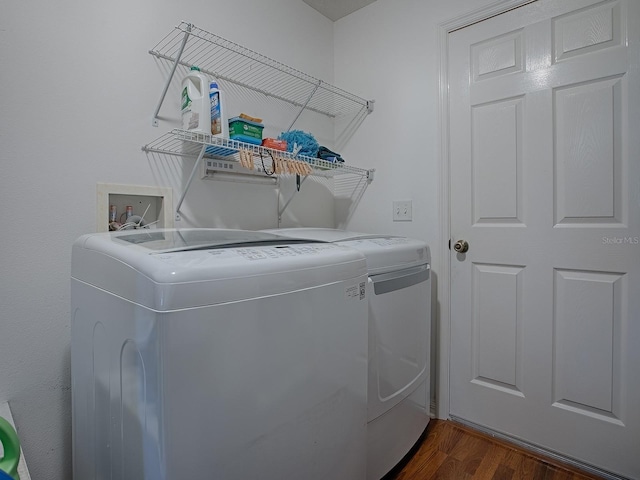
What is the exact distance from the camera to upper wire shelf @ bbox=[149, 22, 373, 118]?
151 cm

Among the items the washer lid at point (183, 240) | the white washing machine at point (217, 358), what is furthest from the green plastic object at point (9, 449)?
the washer lid at point (183, 240)

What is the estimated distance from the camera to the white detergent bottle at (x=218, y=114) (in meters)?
1.38

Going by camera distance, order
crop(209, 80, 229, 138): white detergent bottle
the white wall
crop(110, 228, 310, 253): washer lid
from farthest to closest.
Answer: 1. crop(209, 80, 229, 138): white detergent bottle
2. the white wall
3. crop(110, 228, 310, 253): washer lid

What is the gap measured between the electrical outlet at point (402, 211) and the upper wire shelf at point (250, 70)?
0.64 m

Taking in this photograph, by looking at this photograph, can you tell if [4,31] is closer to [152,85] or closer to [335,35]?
[152,85]

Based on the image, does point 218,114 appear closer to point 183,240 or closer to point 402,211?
→ point 183,240

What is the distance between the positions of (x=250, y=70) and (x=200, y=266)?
1.49 m

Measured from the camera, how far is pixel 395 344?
4.54ft

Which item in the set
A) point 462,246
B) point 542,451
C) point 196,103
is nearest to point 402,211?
point 462,246

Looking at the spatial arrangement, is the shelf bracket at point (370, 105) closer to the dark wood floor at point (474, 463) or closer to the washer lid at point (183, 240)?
the washer lid at point (183, 240)

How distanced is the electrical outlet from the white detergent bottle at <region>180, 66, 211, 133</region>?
1.16m

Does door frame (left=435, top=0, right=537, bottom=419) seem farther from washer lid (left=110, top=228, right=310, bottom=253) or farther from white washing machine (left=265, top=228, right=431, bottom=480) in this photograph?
washer lid (left=110, top=228, right=310, bottom=253)

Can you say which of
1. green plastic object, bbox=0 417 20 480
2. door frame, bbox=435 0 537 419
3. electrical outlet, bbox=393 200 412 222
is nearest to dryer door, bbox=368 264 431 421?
door frame, bbox=435 0 537 419

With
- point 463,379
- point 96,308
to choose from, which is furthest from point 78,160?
point 463,379
